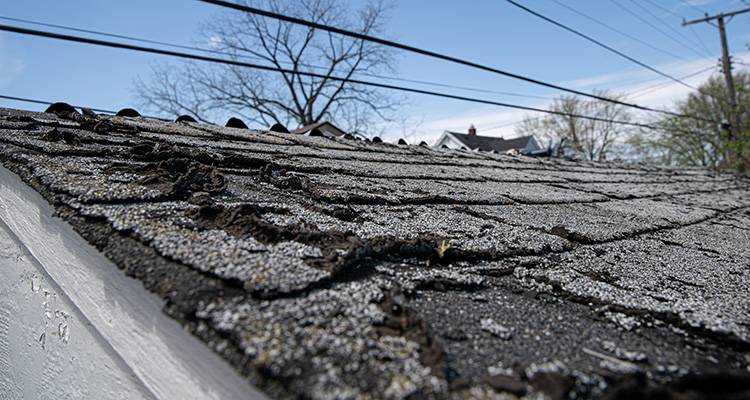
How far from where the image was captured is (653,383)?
620 millimetres

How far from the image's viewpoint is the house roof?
26.4 metres

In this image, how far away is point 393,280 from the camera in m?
0.86

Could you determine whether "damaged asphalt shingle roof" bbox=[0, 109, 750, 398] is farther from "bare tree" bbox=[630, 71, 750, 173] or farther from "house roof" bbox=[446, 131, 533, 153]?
"house roof" bbox=[446, 131, 533, 153]

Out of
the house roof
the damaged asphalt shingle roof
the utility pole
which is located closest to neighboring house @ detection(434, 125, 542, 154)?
the house roof

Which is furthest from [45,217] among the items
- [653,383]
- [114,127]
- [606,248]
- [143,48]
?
[143,48]

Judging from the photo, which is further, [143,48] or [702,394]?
[143,48]

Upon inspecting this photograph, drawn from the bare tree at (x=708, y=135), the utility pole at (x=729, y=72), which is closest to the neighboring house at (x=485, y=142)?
the bare tree at (x=708, y=135)

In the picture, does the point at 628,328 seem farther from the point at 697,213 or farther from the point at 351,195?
the point at 697,213

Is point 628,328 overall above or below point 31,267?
below

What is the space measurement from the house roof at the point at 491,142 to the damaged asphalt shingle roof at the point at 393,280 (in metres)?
24.9

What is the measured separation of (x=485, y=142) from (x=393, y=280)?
2815 cm

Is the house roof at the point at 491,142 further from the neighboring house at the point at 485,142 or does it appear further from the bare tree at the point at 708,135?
the bare tree at the point at 708,135

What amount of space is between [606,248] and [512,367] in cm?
105

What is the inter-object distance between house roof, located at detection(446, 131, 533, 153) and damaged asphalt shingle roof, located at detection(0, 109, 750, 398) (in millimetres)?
24850
